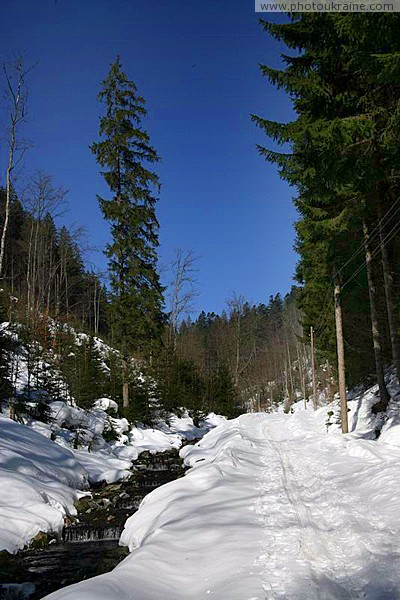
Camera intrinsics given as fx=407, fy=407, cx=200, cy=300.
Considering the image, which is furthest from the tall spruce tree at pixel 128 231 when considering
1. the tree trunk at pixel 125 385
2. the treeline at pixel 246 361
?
the treeline at pixel 246 361

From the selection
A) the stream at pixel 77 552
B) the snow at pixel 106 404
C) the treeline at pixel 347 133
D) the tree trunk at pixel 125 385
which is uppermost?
the treeline at pixel 347 133

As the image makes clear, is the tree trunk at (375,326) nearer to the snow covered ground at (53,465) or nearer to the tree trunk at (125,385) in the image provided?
the snow covered ground at (53,465)

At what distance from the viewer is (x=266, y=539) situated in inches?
203

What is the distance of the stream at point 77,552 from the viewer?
6102 mm

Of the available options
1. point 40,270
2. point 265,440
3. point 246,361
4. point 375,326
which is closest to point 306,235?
point 375,326

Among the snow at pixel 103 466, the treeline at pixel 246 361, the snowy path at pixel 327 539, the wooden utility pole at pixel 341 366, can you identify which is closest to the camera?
the snowy path at pixel 327 539

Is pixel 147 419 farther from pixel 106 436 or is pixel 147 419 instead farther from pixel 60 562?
pixel 60 562

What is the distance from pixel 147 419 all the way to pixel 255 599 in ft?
77.3

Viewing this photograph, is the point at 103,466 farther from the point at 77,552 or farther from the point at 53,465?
the point at 77,552

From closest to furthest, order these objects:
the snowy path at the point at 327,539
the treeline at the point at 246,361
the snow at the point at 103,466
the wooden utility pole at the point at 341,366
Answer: the snowy path at the point at 327,539
the snow at the point at 103,466
the wooden utility pole at the point at 341,366
the treeline at the point at 246,361

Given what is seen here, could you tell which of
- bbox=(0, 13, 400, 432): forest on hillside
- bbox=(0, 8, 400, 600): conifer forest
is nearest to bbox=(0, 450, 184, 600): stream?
bbox=(0, 8, 400, 600): conifer forest

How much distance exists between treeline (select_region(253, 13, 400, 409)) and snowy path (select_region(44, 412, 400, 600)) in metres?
5.59

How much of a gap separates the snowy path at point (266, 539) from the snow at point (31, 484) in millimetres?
2058

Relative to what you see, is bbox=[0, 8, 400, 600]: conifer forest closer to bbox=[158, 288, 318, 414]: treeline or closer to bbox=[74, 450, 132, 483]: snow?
bbox=[74, 450, 132, 483]: snow
